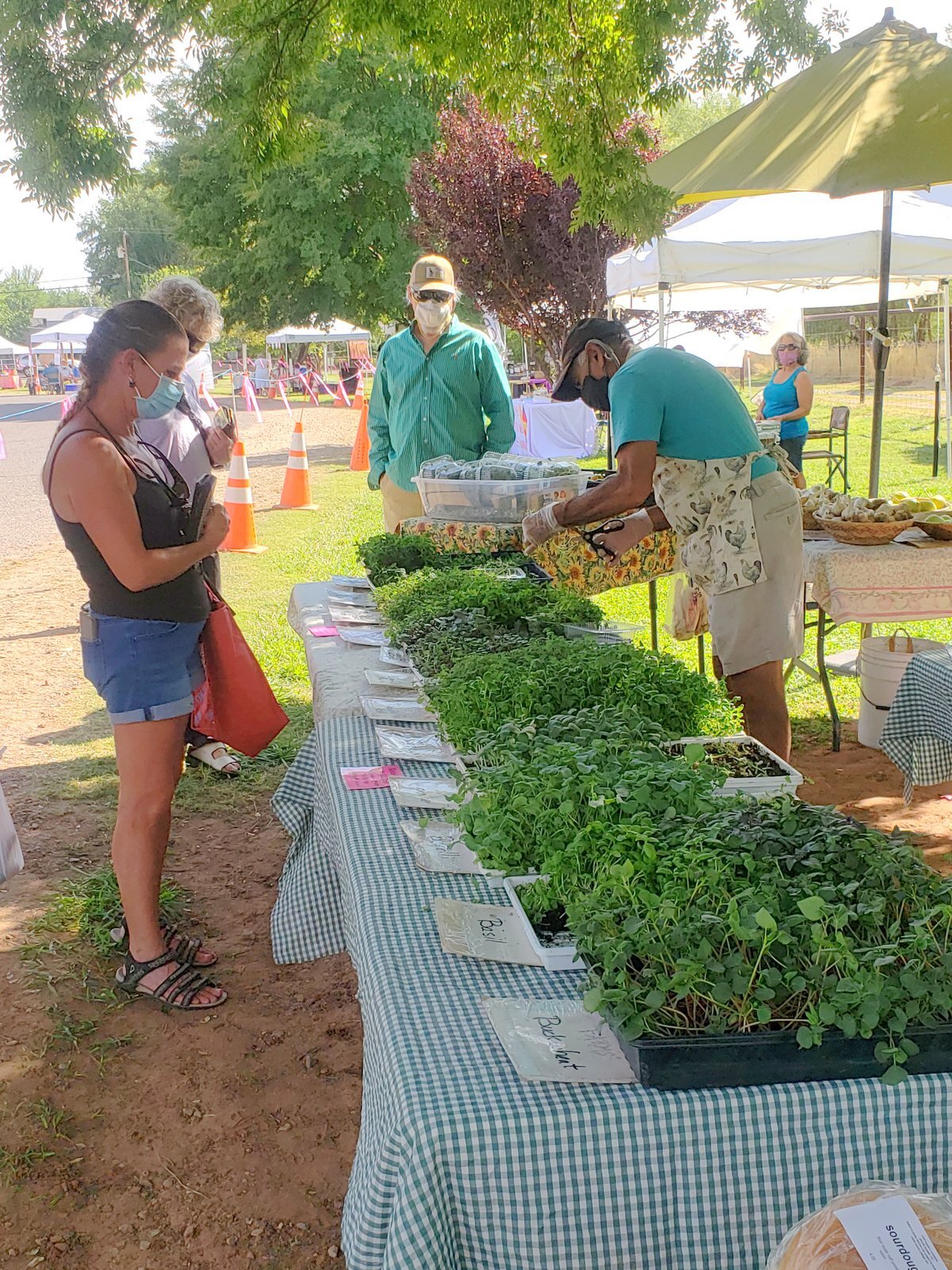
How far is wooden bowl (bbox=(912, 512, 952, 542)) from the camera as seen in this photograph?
15.0 feet

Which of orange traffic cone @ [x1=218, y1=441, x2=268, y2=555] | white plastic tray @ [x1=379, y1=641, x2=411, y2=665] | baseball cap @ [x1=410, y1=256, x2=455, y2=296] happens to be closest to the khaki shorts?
white plastic tray @ [x1=379, y1=641, x2=411, y2=665]

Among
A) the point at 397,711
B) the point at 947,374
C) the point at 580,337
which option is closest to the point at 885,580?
the point at 580,337

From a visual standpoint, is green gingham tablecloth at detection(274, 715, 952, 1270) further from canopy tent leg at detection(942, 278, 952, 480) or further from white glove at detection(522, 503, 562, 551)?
canopy tent leg at detection(942, 278, 952, 480)

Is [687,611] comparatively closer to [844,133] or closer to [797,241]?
[844,133]

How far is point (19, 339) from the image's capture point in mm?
107250

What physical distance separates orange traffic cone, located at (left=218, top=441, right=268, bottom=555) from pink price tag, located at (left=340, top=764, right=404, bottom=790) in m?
7.81

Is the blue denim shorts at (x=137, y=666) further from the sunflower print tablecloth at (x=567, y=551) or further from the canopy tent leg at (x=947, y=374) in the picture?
the canopy tent leg at (x=947, y=374)

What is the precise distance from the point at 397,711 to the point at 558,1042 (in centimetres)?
147

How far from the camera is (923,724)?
3.50 m

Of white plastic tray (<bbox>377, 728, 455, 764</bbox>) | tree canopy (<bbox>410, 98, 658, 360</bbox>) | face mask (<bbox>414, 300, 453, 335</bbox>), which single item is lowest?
white plastic tray (<bbox>377, 728, 455, 764</bbox>)

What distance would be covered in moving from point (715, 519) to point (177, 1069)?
227 cm

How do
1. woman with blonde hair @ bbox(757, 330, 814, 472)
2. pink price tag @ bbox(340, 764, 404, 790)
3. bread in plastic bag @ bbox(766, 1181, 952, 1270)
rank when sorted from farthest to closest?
woman with blonde hair @ bbox(757, 330, 814, 472)
pink price tag @ bbox(340, 764, 404, 790)
bread in plastic bag @ bbox(766, 1181, 952, 1270)

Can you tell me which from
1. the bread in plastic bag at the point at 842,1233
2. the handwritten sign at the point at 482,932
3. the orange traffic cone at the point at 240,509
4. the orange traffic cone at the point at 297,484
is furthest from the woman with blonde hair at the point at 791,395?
the bread in plastic bag at the point at 842,1233

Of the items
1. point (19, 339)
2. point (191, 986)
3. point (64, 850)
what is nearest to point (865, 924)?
point (191, 986)
